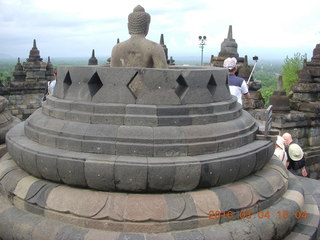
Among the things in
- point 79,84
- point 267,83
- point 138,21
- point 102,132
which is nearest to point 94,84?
point 79,84

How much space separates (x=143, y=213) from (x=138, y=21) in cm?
235

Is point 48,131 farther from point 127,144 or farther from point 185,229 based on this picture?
point 185,229

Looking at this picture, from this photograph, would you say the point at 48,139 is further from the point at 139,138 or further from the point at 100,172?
the point at 139,138

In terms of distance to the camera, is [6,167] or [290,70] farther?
[290,70]

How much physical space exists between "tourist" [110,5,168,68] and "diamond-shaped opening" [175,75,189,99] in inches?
24.2

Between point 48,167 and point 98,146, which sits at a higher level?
point 98,146

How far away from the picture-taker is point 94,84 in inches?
136

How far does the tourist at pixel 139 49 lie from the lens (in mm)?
3912

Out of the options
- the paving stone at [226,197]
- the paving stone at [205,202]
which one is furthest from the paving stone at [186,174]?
the paving stone at [226,197]

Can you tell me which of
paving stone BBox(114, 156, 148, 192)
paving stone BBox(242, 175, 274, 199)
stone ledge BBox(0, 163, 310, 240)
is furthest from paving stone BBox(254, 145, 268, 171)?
paving stone BBox(114, 156, 148, 192)

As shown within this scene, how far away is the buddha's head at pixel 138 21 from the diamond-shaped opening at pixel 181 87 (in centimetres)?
105

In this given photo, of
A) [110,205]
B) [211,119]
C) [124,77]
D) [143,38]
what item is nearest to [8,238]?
[110,205]

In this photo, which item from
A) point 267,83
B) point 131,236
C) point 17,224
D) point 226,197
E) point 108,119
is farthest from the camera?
point 267,83

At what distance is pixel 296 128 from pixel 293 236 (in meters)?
6.33
